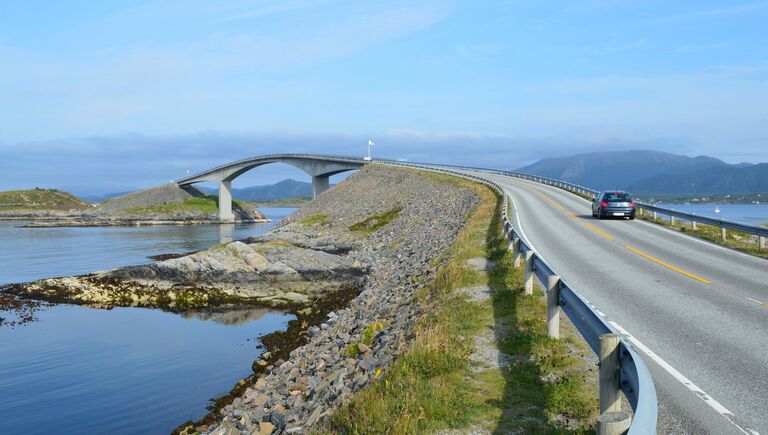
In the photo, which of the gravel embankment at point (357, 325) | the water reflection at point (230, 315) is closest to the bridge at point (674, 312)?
the gravel embankment at point (357, 325)

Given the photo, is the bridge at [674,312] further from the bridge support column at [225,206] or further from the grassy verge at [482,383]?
the bridge support column at [225,206]

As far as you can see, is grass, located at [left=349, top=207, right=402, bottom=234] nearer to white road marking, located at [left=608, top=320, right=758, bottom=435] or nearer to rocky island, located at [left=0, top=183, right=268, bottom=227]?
white road marking, located at [left=608, top=320, right=758, bottom=435]

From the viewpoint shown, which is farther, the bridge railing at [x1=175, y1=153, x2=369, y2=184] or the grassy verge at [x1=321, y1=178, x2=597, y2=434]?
the bridge railing at [x1=175, y1=153, x2=369, y2=184]

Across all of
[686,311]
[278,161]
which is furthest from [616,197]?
[278,161]

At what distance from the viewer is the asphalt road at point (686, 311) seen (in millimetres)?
6453

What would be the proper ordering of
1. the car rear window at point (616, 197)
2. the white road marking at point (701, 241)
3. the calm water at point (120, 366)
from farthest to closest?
1. the car rear window at point (616, 197)
2. the white road marking at point (701, 241)
3. the calm water at point (120, 366)

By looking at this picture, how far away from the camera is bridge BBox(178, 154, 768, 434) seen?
619 centimetres

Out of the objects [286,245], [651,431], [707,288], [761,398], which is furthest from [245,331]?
[651,431]

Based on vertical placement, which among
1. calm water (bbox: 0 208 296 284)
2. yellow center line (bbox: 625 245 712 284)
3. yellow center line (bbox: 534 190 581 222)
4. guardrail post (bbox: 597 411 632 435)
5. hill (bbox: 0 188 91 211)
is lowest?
calm water (bbox: 0 208 296 284)

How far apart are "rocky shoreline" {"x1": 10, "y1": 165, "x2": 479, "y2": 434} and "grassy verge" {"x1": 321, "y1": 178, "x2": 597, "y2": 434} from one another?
1.19 metres

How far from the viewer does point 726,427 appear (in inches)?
229

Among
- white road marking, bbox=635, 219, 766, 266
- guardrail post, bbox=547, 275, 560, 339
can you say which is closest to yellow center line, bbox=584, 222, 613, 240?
white road marking, bbox=635, 219, 766, 266

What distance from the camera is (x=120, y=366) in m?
19.5

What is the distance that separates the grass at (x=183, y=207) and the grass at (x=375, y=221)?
7964cm
